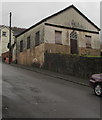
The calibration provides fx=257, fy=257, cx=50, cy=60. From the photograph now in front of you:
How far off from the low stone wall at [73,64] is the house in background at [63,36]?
2013 millimetres

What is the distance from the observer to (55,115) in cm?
801

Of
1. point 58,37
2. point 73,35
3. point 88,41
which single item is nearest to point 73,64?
point 58,37

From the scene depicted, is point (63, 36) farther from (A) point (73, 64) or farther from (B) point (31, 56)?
(A) point (73, 64)

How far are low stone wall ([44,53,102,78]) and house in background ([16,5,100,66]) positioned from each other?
6.60 feet

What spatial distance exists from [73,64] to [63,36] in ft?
24.1

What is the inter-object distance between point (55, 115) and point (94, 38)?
936 inches

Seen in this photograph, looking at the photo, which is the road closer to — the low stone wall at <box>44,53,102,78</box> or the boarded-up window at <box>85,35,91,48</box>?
the low stone wall at <box>44,53,102,78</box>

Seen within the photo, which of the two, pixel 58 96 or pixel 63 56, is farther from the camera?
pixel 63 56

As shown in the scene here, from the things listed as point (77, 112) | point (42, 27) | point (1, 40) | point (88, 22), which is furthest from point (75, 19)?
point (1, 40)

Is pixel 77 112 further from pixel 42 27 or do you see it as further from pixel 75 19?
pixel 75 19

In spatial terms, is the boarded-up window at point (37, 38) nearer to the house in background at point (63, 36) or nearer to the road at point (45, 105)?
the house in background at point (63, 36)

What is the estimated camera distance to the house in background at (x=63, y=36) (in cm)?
2748

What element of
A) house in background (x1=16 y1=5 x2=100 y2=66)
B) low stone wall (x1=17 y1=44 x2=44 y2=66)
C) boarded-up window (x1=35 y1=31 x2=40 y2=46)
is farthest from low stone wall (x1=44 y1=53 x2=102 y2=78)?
boarded-up window (x1=35 y1=31 x2=40 y2=46)

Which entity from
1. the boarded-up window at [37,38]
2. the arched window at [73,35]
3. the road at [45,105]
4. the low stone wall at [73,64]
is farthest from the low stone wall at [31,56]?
the road at [45,105]
